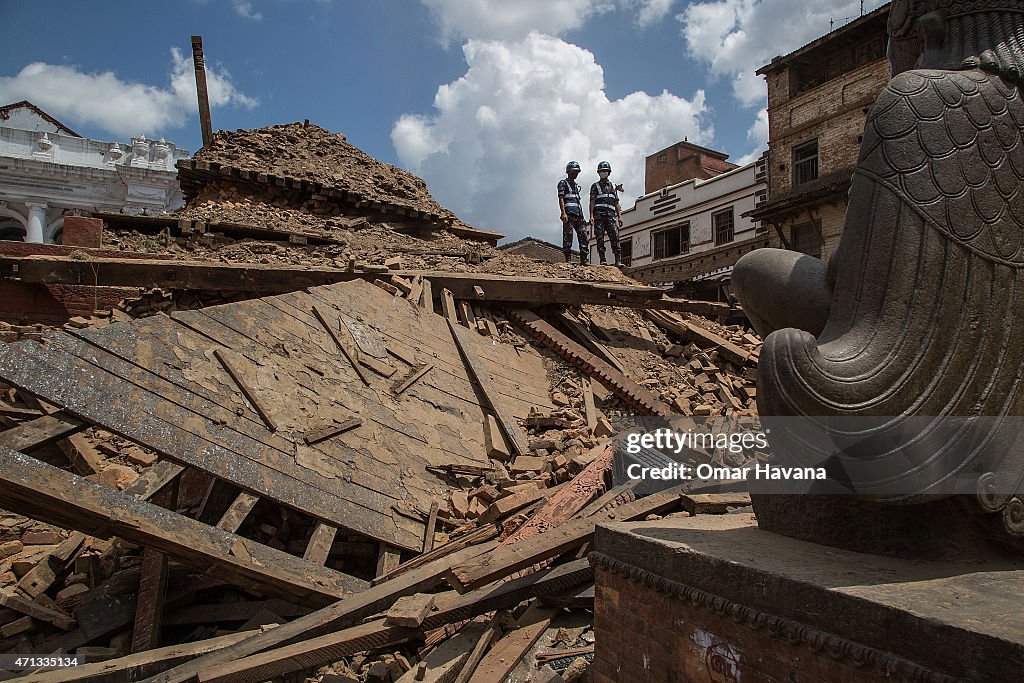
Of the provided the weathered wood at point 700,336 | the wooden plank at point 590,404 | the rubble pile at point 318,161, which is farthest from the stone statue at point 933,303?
the rubble pile at point 318,161

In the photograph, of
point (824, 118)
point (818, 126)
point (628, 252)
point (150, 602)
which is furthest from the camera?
point (628, 252)

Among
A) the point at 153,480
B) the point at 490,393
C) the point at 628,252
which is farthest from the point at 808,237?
the point at 153,480

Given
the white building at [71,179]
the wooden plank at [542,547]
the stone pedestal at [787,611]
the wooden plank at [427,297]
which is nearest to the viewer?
the stone pedestal at [787,611]

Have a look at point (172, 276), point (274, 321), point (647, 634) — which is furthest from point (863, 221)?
point (172, 276)

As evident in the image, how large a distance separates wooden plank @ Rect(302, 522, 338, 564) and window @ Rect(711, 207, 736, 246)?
78.5 feet

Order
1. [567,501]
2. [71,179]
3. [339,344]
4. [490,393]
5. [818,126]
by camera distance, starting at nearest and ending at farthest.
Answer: [567,501], [339,344], [490,393], [818,126], [71,179]

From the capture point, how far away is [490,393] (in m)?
7.07

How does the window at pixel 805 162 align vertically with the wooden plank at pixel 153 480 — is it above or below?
above

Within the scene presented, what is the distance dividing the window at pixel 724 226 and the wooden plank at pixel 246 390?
2361 centimetres

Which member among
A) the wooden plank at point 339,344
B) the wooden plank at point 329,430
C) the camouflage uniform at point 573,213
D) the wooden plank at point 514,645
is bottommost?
the wooden plank at point 514,645

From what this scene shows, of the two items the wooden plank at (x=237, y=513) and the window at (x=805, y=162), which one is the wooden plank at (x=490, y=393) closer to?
the wooden plank at (x=237, y=513)

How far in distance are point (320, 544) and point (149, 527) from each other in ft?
3.75

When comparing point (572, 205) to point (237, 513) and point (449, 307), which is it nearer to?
point (449, 307)

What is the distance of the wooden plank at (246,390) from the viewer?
499 cm
